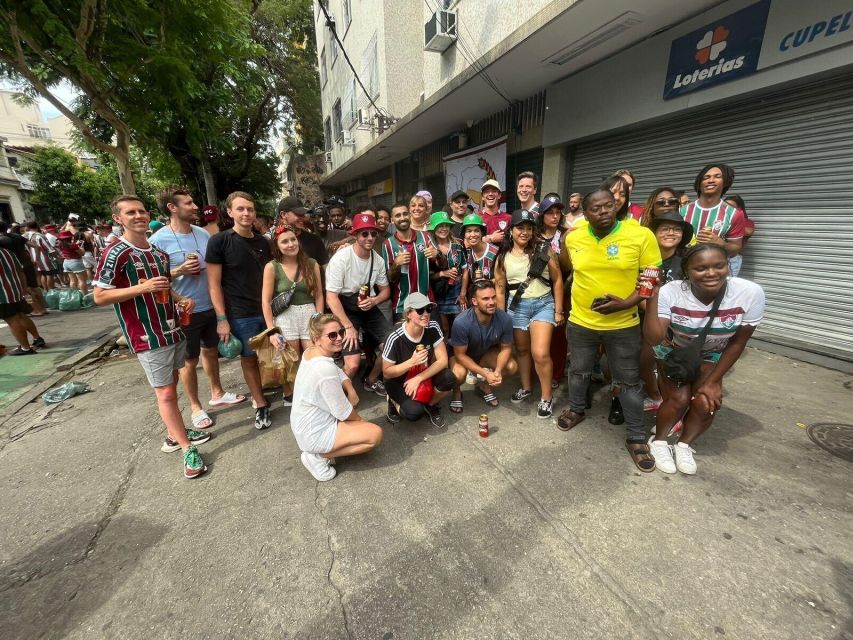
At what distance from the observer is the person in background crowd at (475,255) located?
4.14 meters

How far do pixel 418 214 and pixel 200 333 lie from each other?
8.52ft

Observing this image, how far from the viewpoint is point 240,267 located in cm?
340

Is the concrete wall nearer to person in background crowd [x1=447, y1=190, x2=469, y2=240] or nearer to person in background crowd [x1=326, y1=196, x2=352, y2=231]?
person in background crowd [x1=447, y1=190, x2=469, y2=240]

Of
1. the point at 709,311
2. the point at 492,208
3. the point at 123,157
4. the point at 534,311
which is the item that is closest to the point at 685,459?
the point at 709,311

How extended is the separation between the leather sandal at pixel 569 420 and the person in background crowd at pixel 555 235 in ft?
1.89

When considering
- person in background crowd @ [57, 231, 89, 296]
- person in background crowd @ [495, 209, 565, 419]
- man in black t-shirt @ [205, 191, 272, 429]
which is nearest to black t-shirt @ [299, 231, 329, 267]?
man in black t-shirt @ [205, 191, 272, 429]

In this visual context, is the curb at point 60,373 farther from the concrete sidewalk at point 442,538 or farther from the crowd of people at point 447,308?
the crowd of people at point 447,308

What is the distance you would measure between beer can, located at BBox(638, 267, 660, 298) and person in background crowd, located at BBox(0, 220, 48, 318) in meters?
8.47

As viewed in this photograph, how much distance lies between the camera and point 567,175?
25.1 ft

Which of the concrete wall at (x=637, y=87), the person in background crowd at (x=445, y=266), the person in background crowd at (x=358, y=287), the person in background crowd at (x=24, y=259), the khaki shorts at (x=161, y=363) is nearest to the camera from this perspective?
the khaki shorts at (x=161, y=363)

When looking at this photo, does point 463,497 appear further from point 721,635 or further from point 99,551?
point 99,551

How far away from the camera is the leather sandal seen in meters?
3.29

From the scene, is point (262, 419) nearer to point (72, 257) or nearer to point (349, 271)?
point (349, 271)

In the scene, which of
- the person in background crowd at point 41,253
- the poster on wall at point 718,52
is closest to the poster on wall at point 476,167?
the poster on wall at point 718,52
